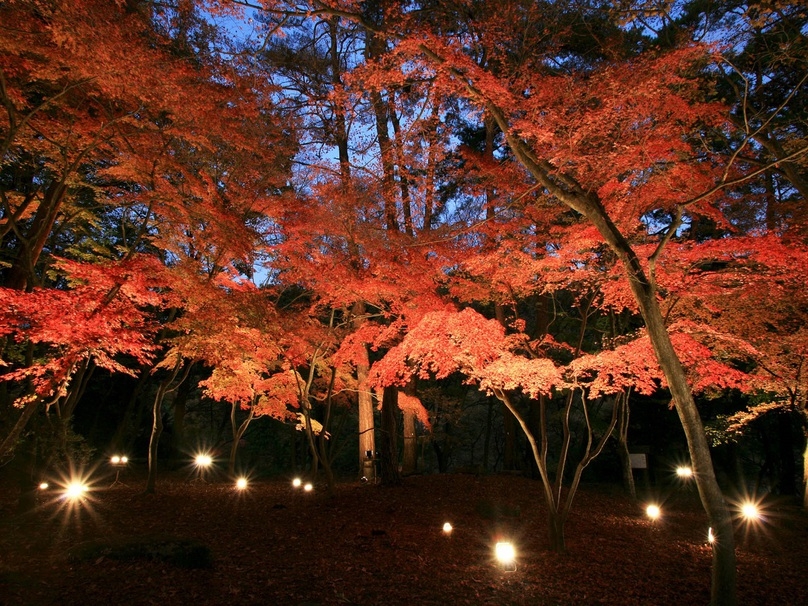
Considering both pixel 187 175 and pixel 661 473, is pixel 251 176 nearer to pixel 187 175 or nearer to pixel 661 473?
pixel 187 175

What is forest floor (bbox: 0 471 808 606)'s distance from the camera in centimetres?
493

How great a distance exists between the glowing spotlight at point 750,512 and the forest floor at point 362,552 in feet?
0.78

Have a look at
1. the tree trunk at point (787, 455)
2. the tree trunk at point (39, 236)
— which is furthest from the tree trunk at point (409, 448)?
the tree trunk at point (787, 455)

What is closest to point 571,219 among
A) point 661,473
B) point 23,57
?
point 23,57

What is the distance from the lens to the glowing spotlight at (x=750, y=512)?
9.85 meters

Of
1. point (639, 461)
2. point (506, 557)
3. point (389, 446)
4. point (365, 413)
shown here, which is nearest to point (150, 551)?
point (506, 557)

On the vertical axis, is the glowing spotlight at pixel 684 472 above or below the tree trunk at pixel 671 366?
below

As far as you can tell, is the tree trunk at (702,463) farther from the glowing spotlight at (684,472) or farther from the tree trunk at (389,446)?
the glowing spotlight at (684,472)

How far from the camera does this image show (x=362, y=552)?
21.1ft

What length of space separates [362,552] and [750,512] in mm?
9602

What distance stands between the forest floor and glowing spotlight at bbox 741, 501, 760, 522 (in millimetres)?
238

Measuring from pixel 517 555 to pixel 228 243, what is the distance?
7.47 meters

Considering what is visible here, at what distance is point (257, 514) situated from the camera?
8.45 meters

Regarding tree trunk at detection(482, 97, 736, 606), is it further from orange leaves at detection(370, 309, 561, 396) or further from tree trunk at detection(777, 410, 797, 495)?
tree trunk at detection(777, 410, 797, 495)
